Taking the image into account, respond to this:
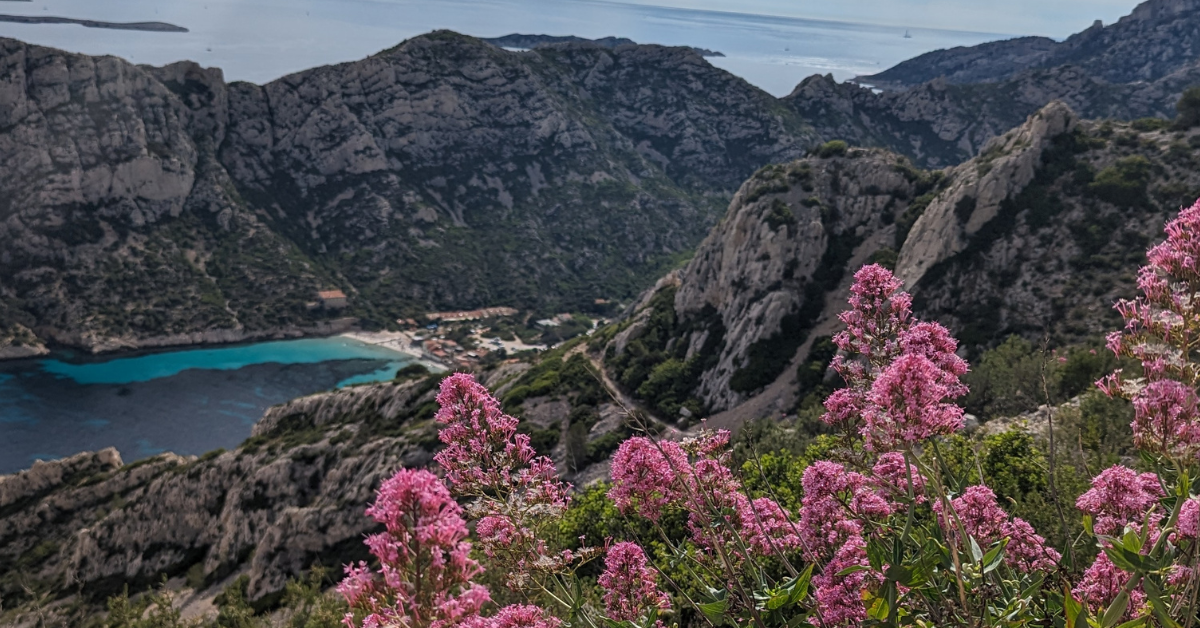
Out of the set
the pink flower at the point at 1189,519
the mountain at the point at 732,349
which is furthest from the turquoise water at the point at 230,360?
the pink flower at the point at 1189,519

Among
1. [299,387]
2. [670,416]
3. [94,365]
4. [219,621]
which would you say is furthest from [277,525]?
[94,365]

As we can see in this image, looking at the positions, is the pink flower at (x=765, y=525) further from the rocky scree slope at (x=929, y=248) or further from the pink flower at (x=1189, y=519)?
the rocky scree slope at (x=929, y=248)

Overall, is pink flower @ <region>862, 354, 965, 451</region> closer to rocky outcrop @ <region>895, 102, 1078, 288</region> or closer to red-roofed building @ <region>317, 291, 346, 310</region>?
rocky outcrop @ <region>895, 102, 1078, 288</region>

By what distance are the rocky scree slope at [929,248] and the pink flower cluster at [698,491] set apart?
48.2 m

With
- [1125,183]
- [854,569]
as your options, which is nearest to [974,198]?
[1125,183]

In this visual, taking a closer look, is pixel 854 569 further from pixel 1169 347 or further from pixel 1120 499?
pixel 1169 347

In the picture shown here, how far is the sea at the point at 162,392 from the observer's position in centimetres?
9712

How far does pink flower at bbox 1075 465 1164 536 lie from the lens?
587 centimetres

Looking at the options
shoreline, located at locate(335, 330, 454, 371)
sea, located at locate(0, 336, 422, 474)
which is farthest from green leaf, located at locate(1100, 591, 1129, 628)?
shoreline, located at locate(335, 330, 454, 371)

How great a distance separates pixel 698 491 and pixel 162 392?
132138mm

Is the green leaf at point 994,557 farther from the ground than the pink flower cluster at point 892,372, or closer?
closer

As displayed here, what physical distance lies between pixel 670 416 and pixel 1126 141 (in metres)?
48.3

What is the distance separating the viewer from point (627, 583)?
716cm

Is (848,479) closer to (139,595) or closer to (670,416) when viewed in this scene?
(670,416)
